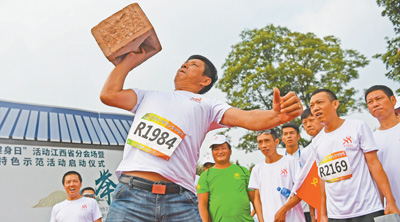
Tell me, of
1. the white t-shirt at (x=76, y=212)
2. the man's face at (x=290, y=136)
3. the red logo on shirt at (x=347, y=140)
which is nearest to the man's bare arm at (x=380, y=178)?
the red logo on shirt at (x=347, y=140)

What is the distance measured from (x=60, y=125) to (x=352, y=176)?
20.9 ft

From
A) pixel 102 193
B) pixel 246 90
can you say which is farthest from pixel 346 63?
pixel 102 193

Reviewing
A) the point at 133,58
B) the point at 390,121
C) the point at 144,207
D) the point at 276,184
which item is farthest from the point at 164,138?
the point at 276,184

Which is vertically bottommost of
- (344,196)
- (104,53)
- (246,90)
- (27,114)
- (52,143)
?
(344,196)

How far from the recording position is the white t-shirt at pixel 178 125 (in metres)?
2.44

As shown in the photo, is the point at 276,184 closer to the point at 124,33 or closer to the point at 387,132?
the point at 387,132

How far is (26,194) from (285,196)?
197 inches

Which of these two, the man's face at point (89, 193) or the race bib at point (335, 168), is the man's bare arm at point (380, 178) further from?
the man's face at point (89, 193)

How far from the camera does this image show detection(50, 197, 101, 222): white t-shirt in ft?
A: 20.8

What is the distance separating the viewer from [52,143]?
26.2ft

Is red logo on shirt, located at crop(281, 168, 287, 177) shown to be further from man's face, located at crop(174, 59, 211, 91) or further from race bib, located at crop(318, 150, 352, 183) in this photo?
man's face, located at crop(174, 59, 211, 91)

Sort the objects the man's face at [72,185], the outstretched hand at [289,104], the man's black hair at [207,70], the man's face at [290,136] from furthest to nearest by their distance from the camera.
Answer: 1. the man's face at [72,185]
2. the man's face at [290,136]
3. the man's black hair at [207,70]
4. the outstretched hand at [289,104]

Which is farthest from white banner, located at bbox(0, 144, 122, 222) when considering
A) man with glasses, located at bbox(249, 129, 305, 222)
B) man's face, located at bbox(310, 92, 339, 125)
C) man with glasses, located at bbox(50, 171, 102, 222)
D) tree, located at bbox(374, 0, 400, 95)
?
tree, located at bbox(374, 0, 400, 95)

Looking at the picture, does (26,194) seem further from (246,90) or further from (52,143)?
(246,90)
